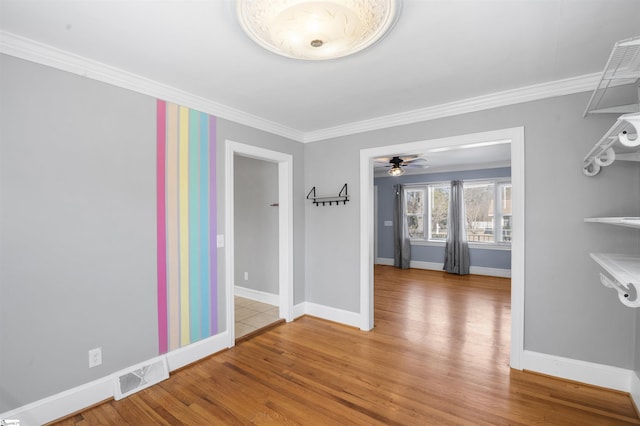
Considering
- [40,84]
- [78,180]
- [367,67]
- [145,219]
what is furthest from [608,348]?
[40,84]

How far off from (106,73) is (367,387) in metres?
3.16

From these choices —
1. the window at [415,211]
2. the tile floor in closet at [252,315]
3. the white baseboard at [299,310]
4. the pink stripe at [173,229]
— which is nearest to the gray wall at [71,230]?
the pink stripe at [173,229]

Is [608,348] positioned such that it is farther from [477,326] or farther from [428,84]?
[428,84]

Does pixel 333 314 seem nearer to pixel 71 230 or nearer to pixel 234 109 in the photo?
pixel 234 109

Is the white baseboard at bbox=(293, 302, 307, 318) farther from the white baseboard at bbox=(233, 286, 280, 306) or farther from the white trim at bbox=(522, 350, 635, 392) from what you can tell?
the white trim at bbox=(522, 350, 635, 392)

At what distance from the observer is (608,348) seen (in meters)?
2.31

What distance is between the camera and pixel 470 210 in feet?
22.8

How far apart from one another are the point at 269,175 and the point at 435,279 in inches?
167

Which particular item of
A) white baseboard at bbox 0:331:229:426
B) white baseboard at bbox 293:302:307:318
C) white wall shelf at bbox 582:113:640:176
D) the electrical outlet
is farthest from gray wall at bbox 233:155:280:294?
white wall shelf at bbox 582:113:640:176

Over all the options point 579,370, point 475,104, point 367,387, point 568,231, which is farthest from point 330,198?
point 579,370

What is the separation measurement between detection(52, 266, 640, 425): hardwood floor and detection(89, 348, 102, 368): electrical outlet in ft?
0.98

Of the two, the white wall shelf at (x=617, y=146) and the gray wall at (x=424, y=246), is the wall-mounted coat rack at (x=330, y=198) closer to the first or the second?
the white wall shelf at (x=617, y=146)

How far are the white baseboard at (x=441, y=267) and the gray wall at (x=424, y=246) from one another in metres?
0.07

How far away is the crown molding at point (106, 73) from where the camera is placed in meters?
1.83
